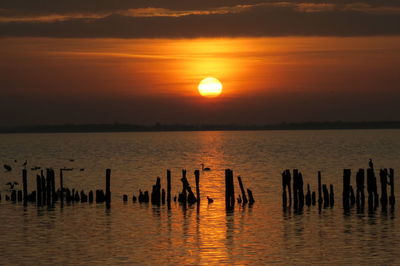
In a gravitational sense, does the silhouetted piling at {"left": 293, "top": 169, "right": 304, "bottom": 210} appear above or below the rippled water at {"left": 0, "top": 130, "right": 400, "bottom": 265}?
above

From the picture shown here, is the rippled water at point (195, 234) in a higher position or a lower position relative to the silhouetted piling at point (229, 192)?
lower

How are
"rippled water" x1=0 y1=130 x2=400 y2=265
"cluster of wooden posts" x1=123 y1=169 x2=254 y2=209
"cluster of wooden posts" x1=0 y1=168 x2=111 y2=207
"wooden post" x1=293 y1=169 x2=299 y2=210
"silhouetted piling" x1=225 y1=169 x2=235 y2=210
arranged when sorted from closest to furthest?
1. "rippled water" x1=0 y1=130 x2=400 y2=265
2. "wooden post" x1=293 y1=169 x2=299 y2=210
3. "silhouetted piling" x1=225 y1=169 x2=235 y2=210
4. "cluster of wooden posts" x1=123 y1=169 x2=254 y2=209
5. "cluster of wooden posts" x1=0 y1=168 x2=111 y2=207

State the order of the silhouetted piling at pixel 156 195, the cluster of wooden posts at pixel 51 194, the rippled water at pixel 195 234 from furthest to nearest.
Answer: the cluster of wooden posts at pixel 51 194 → the silhouetted piling at pixel 156 195 → the rippled water at pixel 195 234

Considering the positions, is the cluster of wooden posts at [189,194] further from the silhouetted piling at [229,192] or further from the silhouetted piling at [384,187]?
Result: the silhouetted piling at [384,187]

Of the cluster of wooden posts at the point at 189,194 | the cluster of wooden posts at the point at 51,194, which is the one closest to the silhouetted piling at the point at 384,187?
the cluster of wooden posts at the point at 189,194

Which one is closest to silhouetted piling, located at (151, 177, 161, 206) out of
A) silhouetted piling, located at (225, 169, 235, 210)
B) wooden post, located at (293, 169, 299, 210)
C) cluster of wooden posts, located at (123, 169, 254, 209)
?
cluster of wooden posts, located at (123, 169, 254, 209)

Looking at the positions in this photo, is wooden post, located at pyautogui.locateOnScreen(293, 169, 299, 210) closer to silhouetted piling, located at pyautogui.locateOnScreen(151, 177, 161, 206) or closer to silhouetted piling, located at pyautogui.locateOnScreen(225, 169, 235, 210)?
silhouetted piling, located at pyautogui.locateOnScreen(225, 169, 235, 210)

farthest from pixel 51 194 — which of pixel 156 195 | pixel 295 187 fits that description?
pixel 295 187

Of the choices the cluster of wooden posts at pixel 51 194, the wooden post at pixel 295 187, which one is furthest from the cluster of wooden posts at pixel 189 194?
the wooden post at pixel 295 187

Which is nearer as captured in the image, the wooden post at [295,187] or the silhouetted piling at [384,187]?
the silhouetted piling at [384,187]

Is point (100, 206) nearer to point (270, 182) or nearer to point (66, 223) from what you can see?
point (66, 223)

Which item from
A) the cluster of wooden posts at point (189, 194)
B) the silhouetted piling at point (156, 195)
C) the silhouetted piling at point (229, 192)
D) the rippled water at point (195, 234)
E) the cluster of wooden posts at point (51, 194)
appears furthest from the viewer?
the cluster of wooden posts at point (51, 194)

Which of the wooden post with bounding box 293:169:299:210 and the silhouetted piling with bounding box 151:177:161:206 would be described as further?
the silhouetted piling with bounding box 151:177:161:206

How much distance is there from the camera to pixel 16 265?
29.6m
